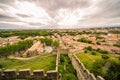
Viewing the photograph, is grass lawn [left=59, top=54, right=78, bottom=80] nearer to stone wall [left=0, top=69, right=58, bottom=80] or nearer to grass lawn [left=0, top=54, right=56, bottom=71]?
grass lawn [left=0, top=54, right=56, bottom=71]

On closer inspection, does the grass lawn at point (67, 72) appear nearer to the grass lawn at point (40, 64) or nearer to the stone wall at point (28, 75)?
the grass lawn at point (40, 64)

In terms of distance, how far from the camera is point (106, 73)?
1803 centimetres

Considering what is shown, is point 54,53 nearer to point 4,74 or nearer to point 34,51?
point 34,51

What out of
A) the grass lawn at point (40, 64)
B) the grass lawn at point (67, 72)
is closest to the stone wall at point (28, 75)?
the grass lawn at point (67, 72)

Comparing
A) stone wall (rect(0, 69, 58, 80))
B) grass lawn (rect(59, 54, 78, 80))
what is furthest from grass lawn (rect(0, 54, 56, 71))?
stone wall (rect(0, 69, 58, 80))

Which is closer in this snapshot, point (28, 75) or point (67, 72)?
point (28, 75)

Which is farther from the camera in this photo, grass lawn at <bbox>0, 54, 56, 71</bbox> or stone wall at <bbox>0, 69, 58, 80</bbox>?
grass lawn at <bbox>0, 54, 56, 71</bbox>

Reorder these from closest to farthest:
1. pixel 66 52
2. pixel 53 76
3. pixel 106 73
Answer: pixel 53 76, pixel 106 73, pixel 66 52

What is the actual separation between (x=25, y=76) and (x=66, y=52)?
2672cm

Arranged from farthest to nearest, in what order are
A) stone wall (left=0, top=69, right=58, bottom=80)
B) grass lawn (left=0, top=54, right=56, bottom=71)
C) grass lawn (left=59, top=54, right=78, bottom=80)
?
grass lawn (left=0, top=54, right=56, bottom=71)
grass lawn (left=59, top=54, right=78, bottom=80)
stone wall (left=0, top=69, right=58, bottom=80)

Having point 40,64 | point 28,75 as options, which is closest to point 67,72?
point 40,64

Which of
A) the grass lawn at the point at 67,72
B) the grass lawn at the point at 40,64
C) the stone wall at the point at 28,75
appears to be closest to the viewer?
the stone wall at the point at 28,75

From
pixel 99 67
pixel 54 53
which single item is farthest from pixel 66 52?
pixel 99 67

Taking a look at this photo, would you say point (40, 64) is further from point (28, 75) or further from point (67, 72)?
point (28, 75)
